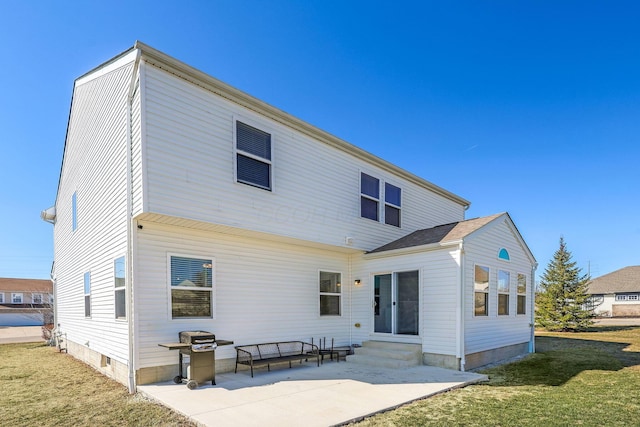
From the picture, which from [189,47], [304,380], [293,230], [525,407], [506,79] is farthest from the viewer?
[506,79]

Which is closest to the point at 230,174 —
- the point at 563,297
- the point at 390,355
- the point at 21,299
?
the point at 390,355

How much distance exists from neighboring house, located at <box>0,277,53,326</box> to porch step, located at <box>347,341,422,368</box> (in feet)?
120

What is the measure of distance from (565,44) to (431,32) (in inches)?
179

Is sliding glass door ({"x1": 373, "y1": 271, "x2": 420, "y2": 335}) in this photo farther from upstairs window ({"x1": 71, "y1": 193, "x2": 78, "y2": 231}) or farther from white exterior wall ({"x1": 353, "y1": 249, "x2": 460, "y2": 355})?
upstairs window ({"x1": 71, "y1": 193, "x2": 78, "y2": 231})

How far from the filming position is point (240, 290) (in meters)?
7.95

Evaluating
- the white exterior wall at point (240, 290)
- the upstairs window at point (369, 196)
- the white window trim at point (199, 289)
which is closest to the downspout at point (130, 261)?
the white exterior wall at point (240, 290)

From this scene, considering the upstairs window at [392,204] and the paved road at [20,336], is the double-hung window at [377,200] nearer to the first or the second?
the upstairs window at [392,204]

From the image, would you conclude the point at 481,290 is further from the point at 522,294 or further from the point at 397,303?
the point at 522,294

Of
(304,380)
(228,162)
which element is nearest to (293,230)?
(228,162)

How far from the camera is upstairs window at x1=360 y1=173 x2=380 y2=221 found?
10555mm

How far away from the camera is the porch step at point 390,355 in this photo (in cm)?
819

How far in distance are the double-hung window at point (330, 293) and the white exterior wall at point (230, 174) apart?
125cm

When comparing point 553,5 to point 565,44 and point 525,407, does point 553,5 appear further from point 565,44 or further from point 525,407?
point 525,407

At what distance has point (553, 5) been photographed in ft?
34.0
